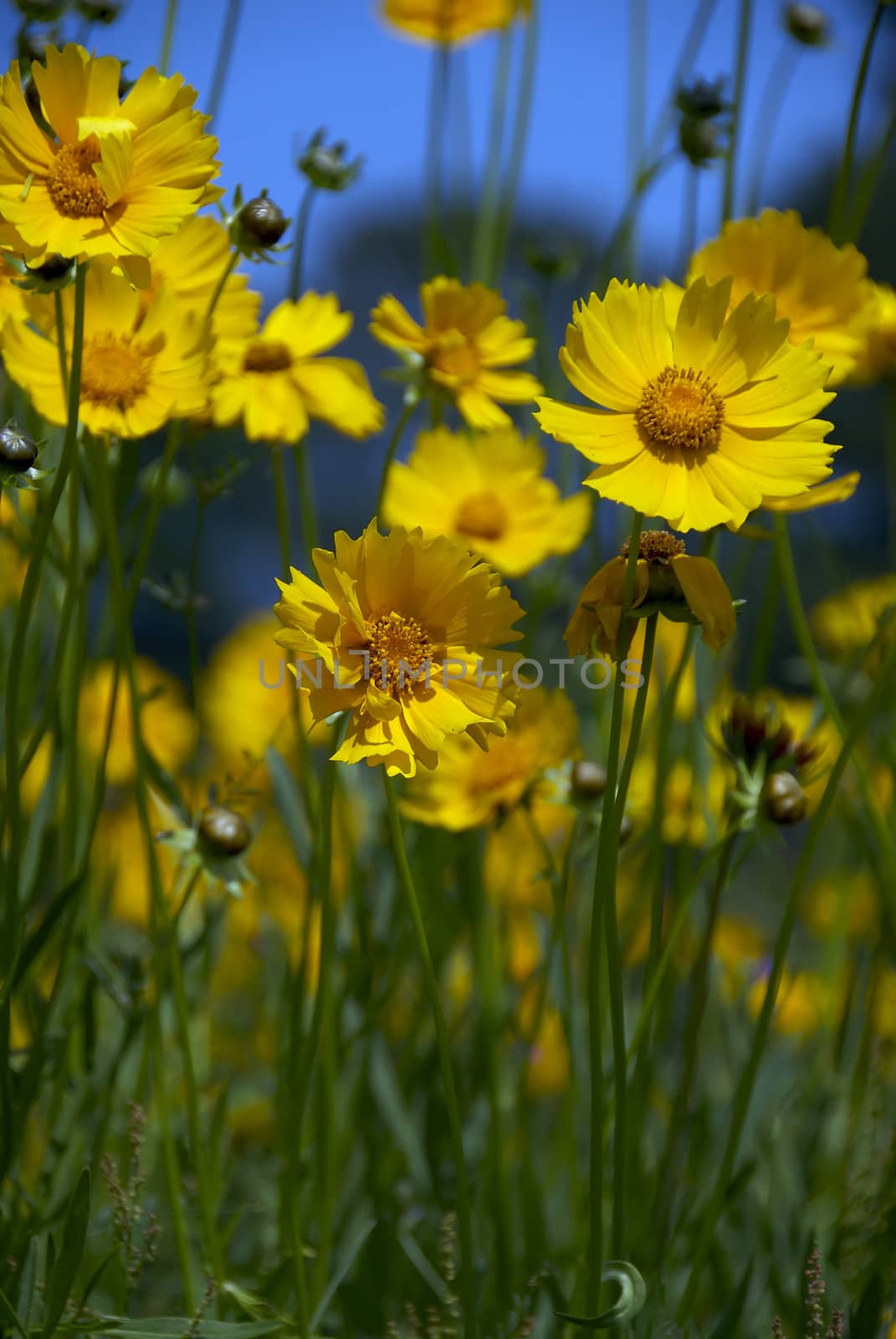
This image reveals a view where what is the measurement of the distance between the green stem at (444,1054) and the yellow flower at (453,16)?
809mm

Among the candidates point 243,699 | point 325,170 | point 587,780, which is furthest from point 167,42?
point 243,699

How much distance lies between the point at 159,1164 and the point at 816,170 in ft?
13.8

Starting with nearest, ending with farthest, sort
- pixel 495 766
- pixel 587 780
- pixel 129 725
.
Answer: pixel 587 780 → pixel 495 766 → pixel 129 725

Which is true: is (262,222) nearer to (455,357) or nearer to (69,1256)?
(455,357)

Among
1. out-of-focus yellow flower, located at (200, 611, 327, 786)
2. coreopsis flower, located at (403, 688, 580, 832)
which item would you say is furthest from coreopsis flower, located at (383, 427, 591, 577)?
out-of-focus yellow flower, located at (200, 611, 327, 786)

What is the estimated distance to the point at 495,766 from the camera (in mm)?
805

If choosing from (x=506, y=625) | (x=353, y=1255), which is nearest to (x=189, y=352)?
(x=506, y=625)

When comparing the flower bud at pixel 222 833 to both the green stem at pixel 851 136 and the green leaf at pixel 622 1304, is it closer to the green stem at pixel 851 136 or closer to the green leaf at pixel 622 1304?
the green leaf at pixel 622 1304

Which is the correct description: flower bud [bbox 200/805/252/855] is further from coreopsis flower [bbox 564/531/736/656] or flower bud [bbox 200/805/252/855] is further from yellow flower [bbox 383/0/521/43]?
yellow flower [bbox 383/0/521/43]

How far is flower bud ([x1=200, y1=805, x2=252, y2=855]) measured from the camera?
0.61 metres

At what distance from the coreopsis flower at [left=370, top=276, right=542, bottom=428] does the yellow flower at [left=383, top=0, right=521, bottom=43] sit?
44cm

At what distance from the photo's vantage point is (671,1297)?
68cm

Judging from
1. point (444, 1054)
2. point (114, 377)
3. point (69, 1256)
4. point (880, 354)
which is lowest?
point (69, 1256)

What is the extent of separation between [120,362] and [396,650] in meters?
0.23
